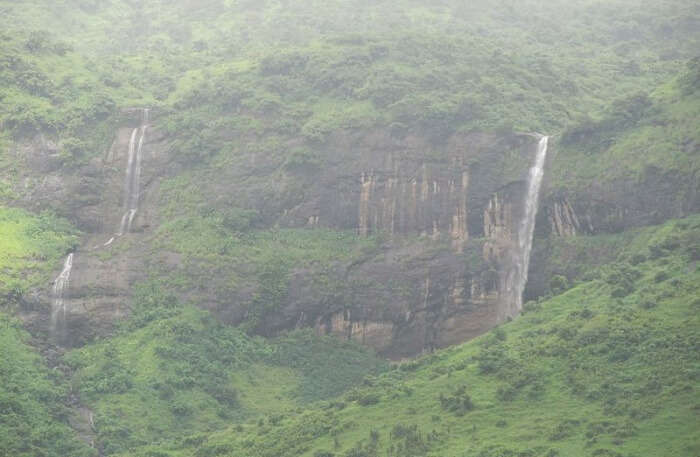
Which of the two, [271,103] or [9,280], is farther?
[271,103]

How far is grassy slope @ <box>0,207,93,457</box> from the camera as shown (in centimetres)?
4314

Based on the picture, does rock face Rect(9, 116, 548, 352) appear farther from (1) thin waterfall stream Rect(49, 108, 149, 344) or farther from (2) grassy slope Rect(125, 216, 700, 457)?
(2) grassy slope Rect(125, 216, 700, 457)

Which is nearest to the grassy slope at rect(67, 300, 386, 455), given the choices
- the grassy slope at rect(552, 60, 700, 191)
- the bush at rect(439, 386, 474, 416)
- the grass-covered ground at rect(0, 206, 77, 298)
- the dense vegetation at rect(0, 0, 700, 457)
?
the dense vegetation at rect(0, 0, 700, 457)

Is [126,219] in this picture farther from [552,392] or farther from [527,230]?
[552,392]

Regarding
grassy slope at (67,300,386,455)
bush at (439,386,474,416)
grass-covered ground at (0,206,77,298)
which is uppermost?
grass-covered ground at (0,206,77,298)

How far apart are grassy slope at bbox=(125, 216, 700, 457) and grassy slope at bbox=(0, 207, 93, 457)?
12.2 ft

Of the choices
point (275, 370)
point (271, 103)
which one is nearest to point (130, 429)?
point (275, 370)

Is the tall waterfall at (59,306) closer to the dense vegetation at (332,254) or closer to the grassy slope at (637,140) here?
the dense vegetation at (332,254)

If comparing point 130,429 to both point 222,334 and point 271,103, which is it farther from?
→ point 271,103

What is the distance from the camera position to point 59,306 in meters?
52.1

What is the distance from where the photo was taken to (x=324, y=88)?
65.8m

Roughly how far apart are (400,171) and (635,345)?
20698 mm

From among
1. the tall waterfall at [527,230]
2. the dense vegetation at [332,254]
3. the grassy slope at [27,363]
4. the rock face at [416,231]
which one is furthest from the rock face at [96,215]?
the tall waterfall at [527,230]

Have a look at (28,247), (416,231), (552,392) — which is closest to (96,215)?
(28,247)
